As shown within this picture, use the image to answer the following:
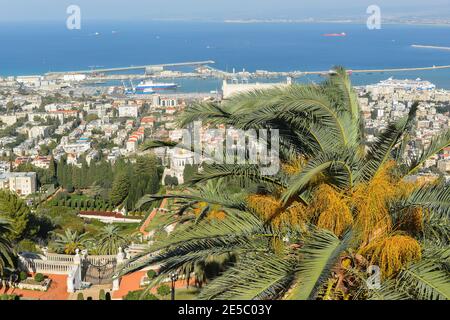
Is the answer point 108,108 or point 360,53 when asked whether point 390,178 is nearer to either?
point 108,108

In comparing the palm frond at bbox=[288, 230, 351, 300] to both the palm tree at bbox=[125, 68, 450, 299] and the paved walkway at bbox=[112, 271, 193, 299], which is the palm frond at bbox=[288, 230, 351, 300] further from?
the paved walkway at bbox=[112, 271, 193, 299]

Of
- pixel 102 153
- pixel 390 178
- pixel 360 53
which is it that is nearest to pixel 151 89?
pixel 102 153

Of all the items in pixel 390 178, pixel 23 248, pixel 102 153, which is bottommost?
pixel 102 153

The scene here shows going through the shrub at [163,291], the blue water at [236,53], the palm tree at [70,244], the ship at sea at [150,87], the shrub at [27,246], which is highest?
the blue water at [236,53]

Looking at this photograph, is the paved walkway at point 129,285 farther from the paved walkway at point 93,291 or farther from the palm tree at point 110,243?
the palm tree at point 110,243

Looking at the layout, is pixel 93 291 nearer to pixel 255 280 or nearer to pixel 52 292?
pixel 52 292

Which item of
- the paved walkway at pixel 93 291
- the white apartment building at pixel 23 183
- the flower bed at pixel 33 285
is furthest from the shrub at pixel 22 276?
the white apartment building at pixel 23 183

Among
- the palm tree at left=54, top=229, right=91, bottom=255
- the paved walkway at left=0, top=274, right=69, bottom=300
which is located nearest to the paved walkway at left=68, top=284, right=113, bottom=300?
the paved walkway at left=0, top=274, right=69, bottom=300
